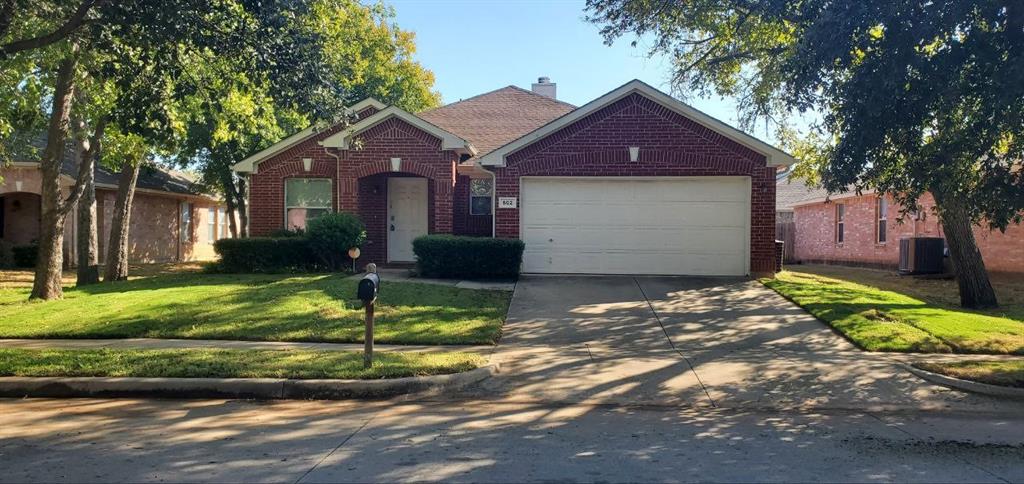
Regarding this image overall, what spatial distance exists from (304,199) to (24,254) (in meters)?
10.8

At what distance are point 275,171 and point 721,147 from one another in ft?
35.7

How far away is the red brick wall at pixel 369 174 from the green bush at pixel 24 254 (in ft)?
30.6

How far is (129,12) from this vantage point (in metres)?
8.95

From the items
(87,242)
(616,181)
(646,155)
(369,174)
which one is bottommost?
(87,242)

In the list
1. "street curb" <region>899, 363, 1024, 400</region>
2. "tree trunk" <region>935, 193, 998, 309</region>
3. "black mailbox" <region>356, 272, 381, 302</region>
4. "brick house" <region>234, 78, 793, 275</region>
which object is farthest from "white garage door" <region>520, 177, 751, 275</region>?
"black mailbox" <region>356, 272, 381, 302</region>

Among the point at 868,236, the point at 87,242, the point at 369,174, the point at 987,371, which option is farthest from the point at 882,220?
the point at 87,242

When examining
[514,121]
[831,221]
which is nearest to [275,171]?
[514,121]

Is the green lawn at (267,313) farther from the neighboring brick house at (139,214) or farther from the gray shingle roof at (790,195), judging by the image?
the gray shingle roof at (790,195)

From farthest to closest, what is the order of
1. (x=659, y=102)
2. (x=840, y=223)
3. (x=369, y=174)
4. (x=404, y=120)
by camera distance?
(x=840, y=223)
(x=369, y=174)
(x=404, y=120)
(x=659, y=102)

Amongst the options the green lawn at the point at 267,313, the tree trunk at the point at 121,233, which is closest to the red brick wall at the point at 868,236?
the green lawn at the point at 267,313

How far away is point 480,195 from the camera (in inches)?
739

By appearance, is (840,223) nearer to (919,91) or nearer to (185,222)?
(919,91)

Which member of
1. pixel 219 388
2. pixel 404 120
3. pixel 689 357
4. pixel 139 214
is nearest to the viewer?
pixel 219 388

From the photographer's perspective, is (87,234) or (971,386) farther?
(87,234)
